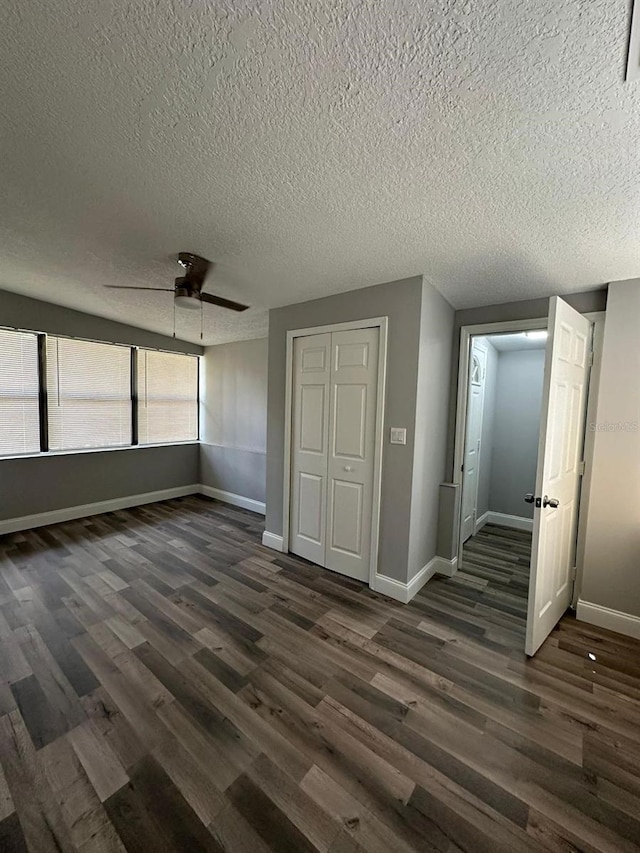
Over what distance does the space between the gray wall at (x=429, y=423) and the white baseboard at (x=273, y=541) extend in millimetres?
1331

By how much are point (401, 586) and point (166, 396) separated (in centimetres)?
430

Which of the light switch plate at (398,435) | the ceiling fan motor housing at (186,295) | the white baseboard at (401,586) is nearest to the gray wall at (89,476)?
the ceiling fan motor housing at (186,295)

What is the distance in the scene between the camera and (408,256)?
2.14m

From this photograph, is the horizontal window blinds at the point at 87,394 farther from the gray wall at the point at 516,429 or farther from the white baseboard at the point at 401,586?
the gray wall at the point at 516,429

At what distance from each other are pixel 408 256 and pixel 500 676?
101 inches

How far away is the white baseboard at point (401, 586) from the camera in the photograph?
2576mm

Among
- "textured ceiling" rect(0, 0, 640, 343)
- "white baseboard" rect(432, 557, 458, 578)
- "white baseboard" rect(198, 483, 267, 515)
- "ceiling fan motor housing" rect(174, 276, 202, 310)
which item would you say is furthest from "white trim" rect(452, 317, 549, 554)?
"white baseboard" rect(198, 483, 267, 515)

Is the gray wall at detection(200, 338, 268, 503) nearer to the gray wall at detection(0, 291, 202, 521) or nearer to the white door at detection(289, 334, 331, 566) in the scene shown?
the gray wall at detection(0, 291, 202, 521)

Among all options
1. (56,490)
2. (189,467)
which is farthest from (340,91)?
(189,467)

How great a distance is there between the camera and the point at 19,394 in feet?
12.3

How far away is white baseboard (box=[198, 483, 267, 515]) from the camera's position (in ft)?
15.2

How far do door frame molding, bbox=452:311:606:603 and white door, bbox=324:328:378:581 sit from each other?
2.85ft

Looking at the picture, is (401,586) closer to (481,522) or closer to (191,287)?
(481,522)

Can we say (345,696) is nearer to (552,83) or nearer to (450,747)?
(450,747)
